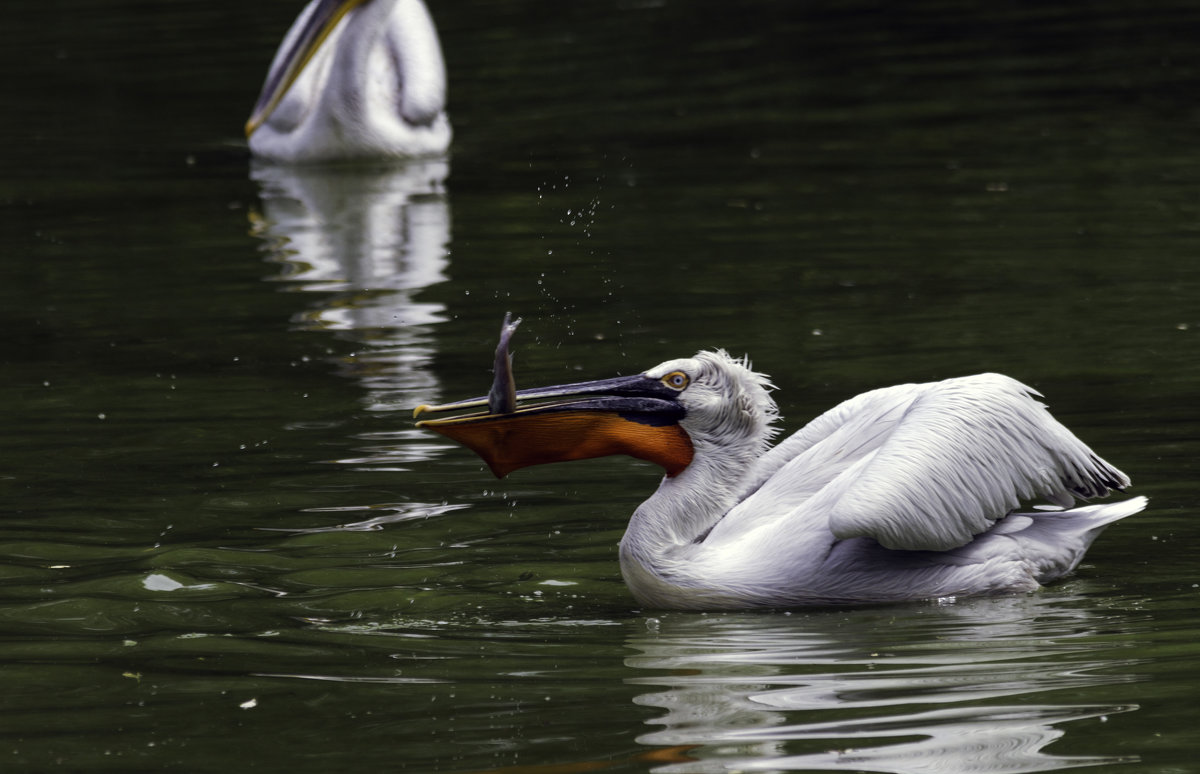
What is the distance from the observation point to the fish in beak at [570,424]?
4648 mm

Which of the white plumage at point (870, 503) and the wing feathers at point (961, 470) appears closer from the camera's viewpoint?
the wing feathers at point (961, 470)

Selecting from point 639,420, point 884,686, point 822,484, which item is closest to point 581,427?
point 639,420

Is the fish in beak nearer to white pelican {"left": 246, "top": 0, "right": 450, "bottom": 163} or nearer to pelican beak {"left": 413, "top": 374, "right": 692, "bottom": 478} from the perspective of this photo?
pelican beak {"left": 413, "top": 374, "right": 692, "bottom": 478}

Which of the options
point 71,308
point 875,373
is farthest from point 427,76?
point 875,373

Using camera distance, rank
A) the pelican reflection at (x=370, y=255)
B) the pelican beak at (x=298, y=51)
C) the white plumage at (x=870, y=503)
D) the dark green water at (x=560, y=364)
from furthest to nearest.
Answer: the pelican beak at (x=298, y=51)
the pelican reflection at (x=370, y=255)
the white plumage at (x=870, y=503)
the dark green water at (x=560, y=364)

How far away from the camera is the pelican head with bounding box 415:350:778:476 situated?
470 cm

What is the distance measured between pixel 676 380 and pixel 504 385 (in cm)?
45

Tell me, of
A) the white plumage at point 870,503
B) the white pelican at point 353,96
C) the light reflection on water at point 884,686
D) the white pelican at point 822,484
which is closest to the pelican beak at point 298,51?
the white pelican at point 353,96

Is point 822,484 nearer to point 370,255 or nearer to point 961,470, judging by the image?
point 961,470

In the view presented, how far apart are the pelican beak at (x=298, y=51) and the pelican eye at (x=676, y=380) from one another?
729 cm

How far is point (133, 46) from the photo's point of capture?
640 inches

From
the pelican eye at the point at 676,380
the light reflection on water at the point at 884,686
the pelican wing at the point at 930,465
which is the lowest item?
the light reflection on water at the point at 884,686

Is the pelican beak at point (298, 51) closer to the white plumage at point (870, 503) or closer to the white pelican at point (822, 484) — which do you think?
the white pelican at point (822, 484)

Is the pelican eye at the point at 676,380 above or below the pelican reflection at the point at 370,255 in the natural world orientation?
above
